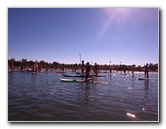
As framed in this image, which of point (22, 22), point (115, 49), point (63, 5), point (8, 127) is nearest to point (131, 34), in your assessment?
point (115, 49)

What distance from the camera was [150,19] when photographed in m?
4.71

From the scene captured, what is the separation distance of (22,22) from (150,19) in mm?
2884

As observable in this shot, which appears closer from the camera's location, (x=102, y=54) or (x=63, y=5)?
(x=63, y=5)

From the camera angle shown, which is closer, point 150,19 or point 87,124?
point 87,124

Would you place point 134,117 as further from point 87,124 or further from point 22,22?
point 22,22

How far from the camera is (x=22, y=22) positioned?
4582mm

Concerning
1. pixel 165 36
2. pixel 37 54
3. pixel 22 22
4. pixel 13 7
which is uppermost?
pixel 13 7

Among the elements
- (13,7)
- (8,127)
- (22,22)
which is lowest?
(8,127)

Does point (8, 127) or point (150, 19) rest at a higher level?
point (150, 19)

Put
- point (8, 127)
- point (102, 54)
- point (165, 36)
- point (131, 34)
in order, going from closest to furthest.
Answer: point (8, 127) < point (165, 36) < point (131, 34) < point (102, 54)

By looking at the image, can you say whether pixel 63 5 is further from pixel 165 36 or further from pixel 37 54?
pixel 165 36

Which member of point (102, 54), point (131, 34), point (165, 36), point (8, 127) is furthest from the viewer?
point (102, 54)
